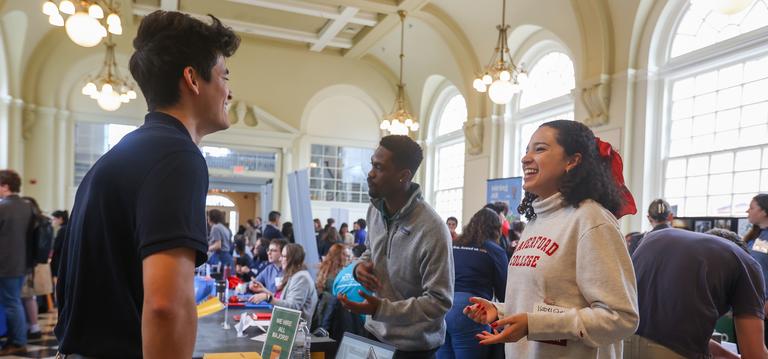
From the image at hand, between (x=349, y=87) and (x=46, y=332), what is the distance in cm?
853

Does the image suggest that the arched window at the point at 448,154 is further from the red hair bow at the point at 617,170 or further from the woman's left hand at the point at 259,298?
the red hair bow at the point at 617,170

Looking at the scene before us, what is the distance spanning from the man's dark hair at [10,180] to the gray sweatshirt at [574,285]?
16.4ft

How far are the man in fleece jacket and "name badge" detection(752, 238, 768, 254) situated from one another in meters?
3.39

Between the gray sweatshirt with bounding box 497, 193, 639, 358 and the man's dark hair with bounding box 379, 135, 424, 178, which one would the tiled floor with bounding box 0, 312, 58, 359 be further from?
the gray sweatshirt with bounding box 497, 193, 639, 358

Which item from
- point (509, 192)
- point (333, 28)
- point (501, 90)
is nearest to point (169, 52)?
point (501, 90)

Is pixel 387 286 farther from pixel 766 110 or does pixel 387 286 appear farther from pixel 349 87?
pixel 349 87

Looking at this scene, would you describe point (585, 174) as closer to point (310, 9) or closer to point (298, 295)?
point (298, 295)

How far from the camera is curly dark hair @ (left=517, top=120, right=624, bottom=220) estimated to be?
159cm

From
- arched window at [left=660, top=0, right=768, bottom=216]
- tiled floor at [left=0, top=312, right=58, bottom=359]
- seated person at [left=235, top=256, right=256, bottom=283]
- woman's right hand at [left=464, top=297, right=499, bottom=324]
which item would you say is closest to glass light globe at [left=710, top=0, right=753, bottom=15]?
woman's right hand at [left=464, top=297, right=499, bottom=324]

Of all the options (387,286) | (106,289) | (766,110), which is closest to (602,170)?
(387,286)

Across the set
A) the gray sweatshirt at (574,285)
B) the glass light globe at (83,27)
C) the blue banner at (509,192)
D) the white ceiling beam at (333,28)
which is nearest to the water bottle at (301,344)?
the gray sweatshirt at (574,285)

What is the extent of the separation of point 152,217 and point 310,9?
30.8 ft

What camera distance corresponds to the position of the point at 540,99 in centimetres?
897

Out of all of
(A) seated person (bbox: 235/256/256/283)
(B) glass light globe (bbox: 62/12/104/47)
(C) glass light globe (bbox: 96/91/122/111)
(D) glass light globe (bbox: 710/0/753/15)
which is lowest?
(A) seated person (bbox: 235/256/256/283)
